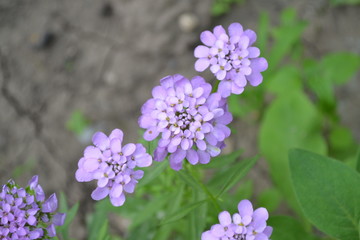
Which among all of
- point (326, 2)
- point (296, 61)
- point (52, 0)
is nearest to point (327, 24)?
point (326, 2)

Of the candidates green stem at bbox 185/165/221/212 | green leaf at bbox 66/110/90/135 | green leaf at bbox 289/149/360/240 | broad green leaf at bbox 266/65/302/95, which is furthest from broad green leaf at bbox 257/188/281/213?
green leaf at bbox 66/110/90/135

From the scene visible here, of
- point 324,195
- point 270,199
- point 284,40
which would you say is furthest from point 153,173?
point 284,40

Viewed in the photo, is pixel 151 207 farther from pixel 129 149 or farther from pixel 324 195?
pixel 324 195

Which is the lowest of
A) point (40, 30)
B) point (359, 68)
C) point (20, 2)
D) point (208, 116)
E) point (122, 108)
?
point (359, 68)

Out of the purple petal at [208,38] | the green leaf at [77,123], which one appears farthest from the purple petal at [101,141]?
the green leaf at [77,123]

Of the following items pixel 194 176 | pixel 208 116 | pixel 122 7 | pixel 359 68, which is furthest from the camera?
pixel 122 7

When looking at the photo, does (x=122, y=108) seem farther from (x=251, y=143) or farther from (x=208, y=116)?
(x=208, y=116)
